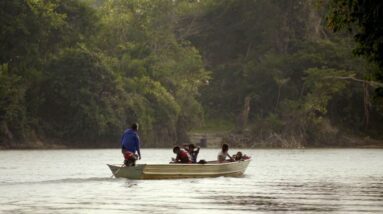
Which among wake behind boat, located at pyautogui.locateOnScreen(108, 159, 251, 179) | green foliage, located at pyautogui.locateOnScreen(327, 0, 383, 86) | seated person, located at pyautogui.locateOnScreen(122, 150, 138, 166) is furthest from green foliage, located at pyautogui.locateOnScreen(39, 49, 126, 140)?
green foliage, located at pyautogui.locateOnScreen(327, 0, 383, 86)

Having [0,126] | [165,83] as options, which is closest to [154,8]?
[165,83]

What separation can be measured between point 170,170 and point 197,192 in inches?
236

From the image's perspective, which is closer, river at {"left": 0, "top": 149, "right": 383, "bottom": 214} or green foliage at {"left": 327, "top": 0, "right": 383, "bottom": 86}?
green foliage at {"left": 327, "top": 0, "right": 383, "bottom": 86}

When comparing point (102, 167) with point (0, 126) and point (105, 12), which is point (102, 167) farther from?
point (105, 12)

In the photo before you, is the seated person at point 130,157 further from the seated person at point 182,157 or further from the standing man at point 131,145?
the seated person at point 182,157

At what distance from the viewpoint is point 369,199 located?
29.7 meters

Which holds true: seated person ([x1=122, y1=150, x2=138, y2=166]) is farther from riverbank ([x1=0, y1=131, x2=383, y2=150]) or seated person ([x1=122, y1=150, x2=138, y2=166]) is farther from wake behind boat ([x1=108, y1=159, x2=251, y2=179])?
riverbank ([x1=0, y1=131, x2=383, y2=150])

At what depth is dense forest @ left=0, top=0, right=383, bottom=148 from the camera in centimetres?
7894

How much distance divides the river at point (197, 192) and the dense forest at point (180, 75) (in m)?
26.1

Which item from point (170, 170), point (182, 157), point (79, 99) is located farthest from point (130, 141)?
point (79, 99)

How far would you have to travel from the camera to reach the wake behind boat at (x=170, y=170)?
37438 millimetres

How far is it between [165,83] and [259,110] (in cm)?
891

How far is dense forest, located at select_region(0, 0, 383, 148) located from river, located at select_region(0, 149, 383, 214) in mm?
26145

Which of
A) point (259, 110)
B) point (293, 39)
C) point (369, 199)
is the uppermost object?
point (293, 39)
